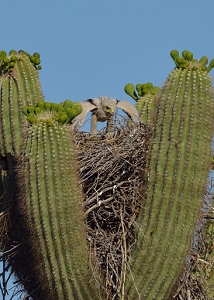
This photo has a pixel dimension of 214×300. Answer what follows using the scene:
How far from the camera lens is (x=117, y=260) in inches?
311

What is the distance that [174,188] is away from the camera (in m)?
7.57

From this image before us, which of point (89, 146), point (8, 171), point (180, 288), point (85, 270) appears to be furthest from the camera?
point (89, 146)

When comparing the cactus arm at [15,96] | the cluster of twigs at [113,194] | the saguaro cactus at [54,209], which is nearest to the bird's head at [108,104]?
the cluster of twigs at [113,194]

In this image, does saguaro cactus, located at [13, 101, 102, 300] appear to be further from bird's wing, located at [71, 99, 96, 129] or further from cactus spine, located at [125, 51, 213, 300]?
bird's wing, located at [71, 99, 96, 129]

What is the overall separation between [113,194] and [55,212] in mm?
1297

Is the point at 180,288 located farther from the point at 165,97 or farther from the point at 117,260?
the point at 165,97

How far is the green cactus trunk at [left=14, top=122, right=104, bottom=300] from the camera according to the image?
7332 mm

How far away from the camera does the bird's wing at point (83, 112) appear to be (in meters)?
9.89

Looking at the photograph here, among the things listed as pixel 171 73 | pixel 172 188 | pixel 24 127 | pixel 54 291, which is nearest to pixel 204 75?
pixel 171 73

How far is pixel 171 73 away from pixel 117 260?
6.09 ft

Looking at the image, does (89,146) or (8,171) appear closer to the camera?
(8,171)

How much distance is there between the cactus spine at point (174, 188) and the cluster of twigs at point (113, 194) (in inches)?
8.1

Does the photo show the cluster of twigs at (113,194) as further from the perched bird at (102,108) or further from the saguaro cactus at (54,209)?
the perched bird at (102,108)

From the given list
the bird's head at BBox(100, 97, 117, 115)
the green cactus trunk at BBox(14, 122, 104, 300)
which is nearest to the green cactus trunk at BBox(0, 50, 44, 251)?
the green cactus trunk at BBox(14, 122, 104, 300)
